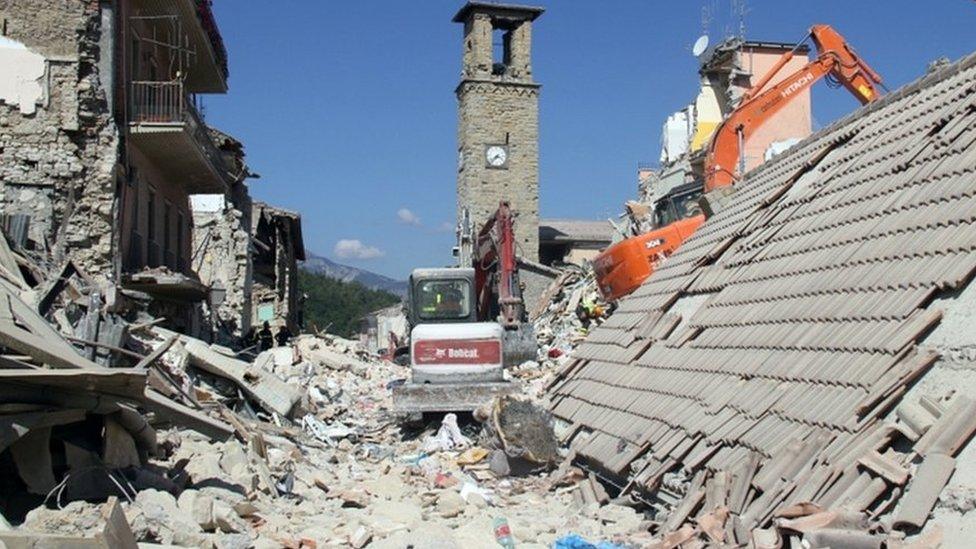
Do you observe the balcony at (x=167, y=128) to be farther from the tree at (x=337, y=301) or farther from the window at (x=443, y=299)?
the tree at (x=337, y=301)

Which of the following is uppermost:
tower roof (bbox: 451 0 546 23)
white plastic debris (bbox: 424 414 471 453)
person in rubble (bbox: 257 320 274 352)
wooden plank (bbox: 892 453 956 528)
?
tower roof (bbox: 451 0 546 23)

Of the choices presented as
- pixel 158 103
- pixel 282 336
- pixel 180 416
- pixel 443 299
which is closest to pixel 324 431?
pixel 443 299

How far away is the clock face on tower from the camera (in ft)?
165

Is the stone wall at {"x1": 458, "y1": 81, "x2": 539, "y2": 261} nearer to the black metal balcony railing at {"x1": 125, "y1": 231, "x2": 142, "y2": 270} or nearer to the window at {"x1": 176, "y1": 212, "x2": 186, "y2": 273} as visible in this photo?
the window at {"x1": 176, "y1": 212, "x2": 186, "y2": 273}

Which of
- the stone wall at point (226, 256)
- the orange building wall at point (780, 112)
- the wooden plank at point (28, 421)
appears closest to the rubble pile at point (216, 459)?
the wooden plank at point (28, 421)

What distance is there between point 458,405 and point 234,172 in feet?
66.5

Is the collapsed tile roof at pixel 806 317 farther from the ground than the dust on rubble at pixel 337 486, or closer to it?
farther from the ground

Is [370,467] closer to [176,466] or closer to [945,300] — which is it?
[176,466]

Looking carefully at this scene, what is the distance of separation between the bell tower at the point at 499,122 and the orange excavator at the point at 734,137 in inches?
1128

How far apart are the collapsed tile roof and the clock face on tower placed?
37899mm

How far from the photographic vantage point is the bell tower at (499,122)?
164 feet

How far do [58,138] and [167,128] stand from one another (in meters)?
2.47

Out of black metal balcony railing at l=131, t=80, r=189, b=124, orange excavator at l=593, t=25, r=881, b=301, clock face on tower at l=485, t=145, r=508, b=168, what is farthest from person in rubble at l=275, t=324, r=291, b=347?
orange excavator at l=593, t=25, r=881, b=301

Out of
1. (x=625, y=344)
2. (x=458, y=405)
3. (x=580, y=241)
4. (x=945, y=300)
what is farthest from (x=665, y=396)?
(x=580, y=241)
